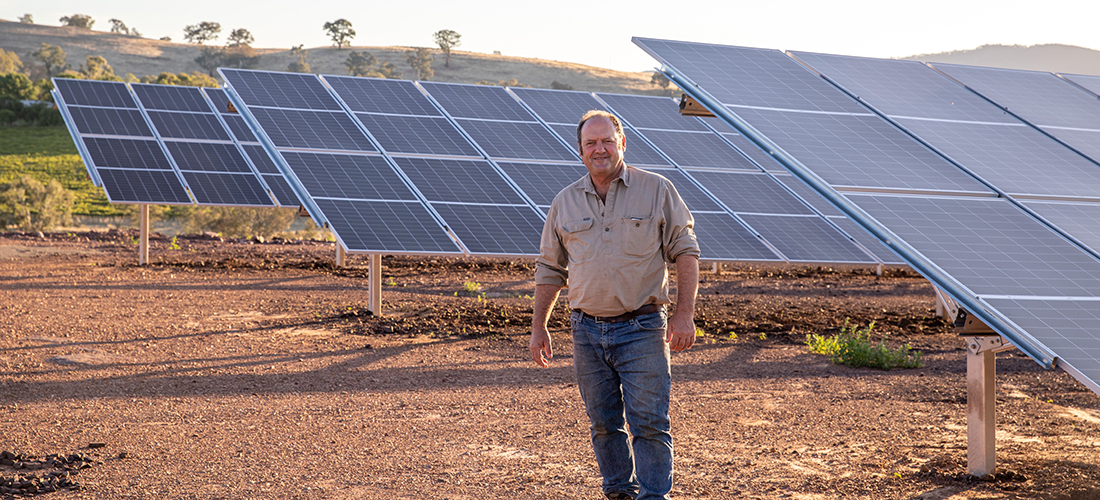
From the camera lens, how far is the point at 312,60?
131500mm

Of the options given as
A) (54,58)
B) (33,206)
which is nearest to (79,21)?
(54,58)

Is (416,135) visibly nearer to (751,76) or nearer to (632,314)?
(751,76)

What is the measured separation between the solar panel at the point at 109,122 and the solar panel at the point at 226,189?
2672 mm

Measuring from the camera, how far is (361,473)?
6.91 m

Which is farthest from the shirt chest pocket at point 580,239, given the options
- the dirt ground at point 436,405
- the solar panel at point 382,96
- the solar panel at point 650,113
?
the solar panel at point 650,113

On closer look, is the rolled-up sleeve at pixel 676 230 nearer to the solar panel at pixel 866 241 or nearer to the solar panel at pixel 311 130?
the solar panel at pixel 311 130

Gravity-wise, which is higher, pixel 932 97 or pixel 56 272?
pixel 932 97

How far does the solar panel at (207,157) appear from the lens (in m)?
22.8

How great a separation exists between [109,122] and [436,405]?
18452mm

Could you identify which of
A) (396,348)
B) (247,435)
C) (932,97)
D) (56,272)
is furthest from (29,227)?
(932,97)

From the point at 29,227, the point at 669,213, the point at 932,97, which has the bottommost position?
the point at 29,227

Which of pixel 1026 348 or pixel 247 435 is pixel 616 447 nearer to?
pixel 1026 348

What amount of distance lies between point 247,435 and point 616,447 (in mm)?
4146

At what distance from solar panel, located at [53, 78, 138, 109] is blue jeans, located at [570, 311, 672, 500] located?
2298 cm
